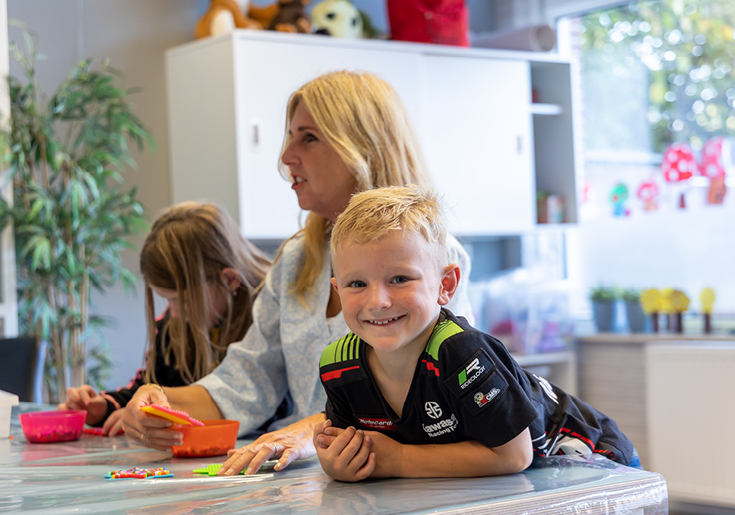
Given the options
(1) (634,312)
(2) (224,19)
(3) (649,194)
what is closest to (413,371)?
(2) (224,19)

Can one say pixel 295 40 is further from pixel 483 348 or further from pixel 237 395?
pixel 483 348

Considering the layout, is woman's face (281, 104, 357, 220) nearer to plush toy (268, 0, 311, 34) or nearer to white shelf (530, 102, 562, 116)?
plush toy (268, 0, 311, 34)

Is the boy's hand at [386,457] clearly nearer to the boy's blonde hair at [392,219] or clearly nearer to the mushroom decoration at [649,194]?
the boy's blonde hair at [392,219]

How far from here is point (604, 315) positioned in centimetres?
393

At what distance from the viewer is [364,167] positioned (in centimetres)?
138

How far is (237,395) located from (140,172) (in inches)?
84.8

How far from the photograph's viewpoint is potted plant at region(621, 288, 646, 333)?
3791mm

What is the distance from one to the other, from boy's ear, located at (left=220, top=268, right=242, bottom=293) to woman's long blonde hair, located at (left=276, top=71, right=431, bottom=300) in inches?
14.4

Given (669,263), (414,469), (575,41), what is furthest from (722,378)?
(414,469)

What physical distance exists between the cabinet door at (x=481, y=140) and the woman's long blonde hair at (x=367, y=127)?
2.10m

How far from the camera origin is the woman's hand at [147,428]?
4.03 feet

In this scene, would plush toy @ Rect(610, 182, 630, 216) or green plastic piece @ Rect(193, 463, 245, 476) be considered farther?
plush toy @ Rect(610, 182, 630, 216)

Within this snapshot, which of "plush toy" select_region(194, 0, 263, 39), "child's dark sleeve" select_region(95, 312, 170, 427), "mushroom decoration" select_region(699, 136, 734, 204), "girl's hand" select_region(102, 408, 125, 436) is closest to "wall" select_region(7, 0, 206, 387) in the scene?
"plush toy" select_region(194, 0, 263, 39)

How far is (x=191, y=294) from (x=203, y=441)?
1.73 feet
